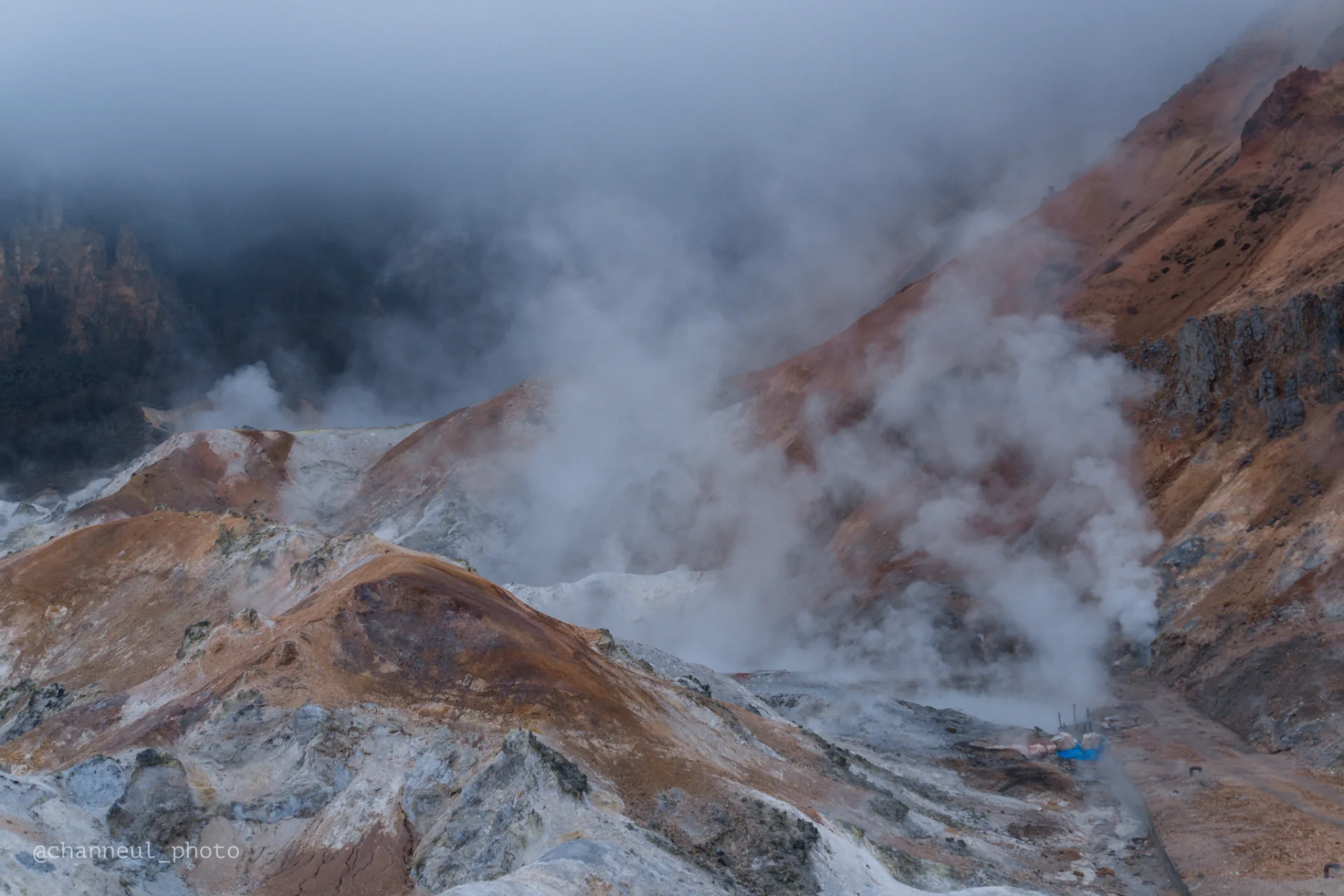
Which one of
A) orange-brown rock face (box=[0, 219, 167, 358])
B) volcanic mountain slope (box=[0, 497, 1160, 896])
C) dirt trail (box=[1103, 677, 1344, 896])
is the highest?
orange-brown rock face (box=[0, 219, 167, 358])

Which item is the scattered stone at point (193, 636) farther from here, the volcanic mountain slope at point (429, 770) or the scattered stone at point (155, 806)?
the scattered stone at point (155, 806)

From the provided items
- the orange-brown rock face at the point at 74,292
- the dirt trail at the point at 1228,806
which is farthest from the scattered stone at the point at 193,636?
the orange-brown rock face at the point at 74,292

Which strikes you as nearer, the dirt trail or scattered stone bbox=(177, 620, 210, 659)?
the dirt trail

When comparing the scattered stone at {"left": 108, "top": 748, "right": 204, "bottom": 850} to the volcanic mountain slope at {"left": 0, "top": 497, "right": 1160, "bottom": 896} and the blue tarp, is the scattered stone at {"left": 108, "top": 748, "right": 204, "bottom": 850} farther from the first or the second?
the blue tarp

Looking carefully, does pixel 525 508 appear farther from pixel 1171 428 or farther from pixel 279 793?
pixel 279 793

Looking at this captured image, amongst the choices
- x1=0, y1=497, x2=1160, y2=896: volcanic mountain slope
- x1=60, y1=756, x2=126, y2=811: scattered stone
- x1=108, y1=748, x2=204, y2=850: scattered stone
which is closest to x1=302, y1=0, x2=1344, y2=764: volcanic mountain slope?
x1=0, y1=497, x2=1160, y2=896: volcanic mountain slope

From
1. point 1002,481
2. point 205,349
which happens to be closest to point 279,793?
point 1002,481

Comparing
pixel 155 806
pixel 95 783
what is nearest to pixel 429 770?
pixel 155 806

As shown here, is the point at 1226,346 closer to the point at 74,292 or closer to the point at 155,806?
the point at 155,806
